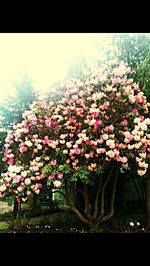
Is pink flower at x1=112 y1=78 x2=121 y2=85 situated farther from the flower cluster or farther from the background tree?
the background tree

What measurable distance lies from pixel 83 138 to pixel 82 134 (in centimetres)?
4

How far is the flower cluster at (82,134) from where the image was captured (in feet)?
11.6

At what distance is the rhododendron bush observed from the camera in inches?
140

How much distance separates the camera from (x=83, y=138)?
3504 millimetres

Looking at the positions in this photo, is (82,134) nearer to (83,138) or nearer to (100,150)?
(83,138)

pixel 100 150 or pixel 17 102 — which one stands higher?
pixel 17 102

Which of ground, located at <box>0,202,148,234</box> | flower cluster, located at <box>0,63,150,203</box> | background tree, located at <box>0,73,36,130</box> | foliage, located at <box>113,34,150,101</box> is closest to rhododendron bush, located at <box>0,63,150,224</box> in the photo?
flower cluster, located at <box>0,63,150,203</box>

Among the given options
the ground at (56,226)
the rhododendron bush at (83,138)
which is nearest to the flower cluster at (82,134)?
the rhododendron bush at (83,138)

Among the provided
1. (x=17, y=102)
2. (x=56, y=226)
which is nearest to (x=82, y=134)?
(x=56, y=226)

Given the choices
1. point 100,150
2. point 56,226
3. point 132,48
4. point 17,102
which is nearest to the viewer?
point 100,150

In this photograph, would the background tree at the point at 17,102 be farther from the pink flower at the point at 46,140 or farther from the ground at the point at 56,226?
the ground at the point at 56,226
